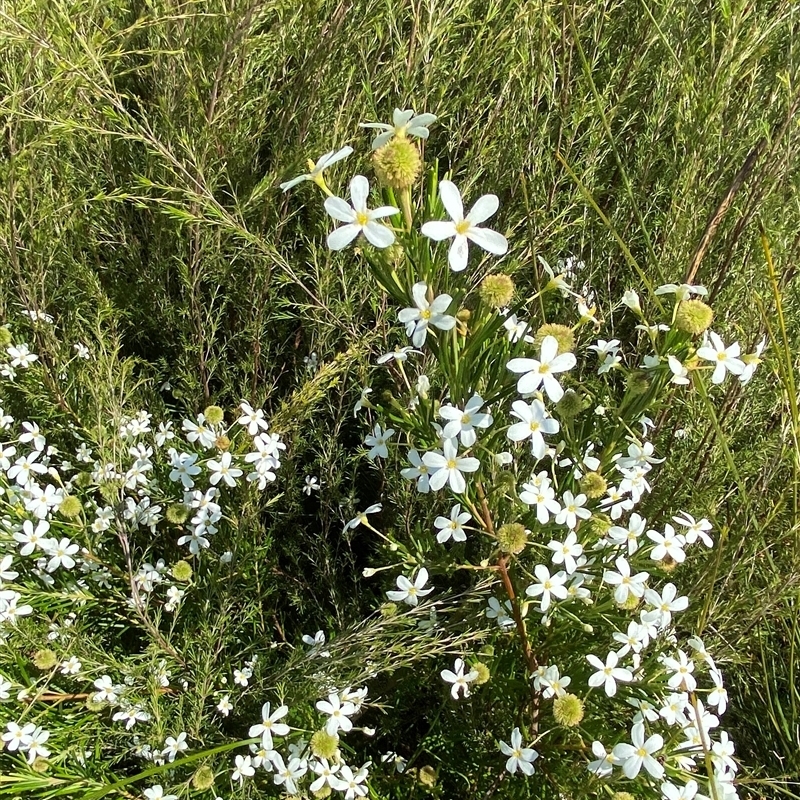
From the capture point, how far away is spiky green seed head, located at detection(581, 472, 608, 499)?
63.7 inches

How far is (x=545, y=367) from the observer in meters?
1.35

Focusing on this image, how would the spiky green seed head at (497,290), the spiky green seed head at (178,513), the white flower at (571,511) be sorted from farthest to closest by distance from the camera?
the spiky green seed head at (178,513) → the white flower at (571,511) → the spiky green seed head at (497,290)

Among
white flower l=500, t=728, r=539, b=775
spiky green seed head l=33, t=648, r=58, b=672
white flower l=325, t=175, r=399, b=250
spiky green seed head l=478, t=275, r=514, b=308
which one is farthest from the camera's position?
spiky green seed head l=33, t=648, r=58, b=672

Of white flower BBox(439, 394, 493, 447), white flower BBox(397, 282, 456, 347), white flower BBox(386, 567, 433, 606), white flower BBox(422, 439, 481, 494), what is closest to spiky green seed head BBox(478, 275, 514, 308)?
white flower BBox(397, 282, 456, 347)

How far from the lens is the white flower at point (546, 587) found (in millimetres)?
1671

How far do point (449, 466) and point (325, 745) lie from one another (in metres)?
0.97

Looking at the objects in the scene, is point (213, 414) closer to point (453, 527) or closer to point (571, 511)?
point (453, 527)

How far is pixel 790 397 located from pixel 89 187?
2.76 m

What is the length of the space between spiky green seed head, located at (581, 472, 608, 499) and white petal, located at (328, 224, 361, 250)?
0.91m

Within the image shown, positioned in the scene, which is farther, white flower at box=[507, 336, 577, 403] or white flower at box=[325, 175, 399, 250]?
white flower at box=[507, 336, 577, 403]

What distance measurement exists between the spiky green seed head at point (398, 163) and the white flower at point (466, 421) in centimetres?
48

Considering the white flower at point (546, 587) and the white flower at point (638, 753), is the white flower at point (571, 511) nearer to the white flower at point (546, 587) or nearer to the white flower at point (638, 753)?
the white flower at point (546, 587)

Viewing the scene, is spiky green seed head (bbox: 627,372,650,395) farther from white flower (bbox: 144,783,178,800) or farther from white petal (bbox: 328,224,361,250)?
white flower (bbox: 144,783,178,800)

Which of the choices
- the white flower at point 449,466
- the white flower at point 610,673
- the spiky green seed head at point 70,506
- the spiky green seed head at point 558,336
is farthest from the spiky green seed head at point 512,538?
the spiky green seed head at point 70,506
